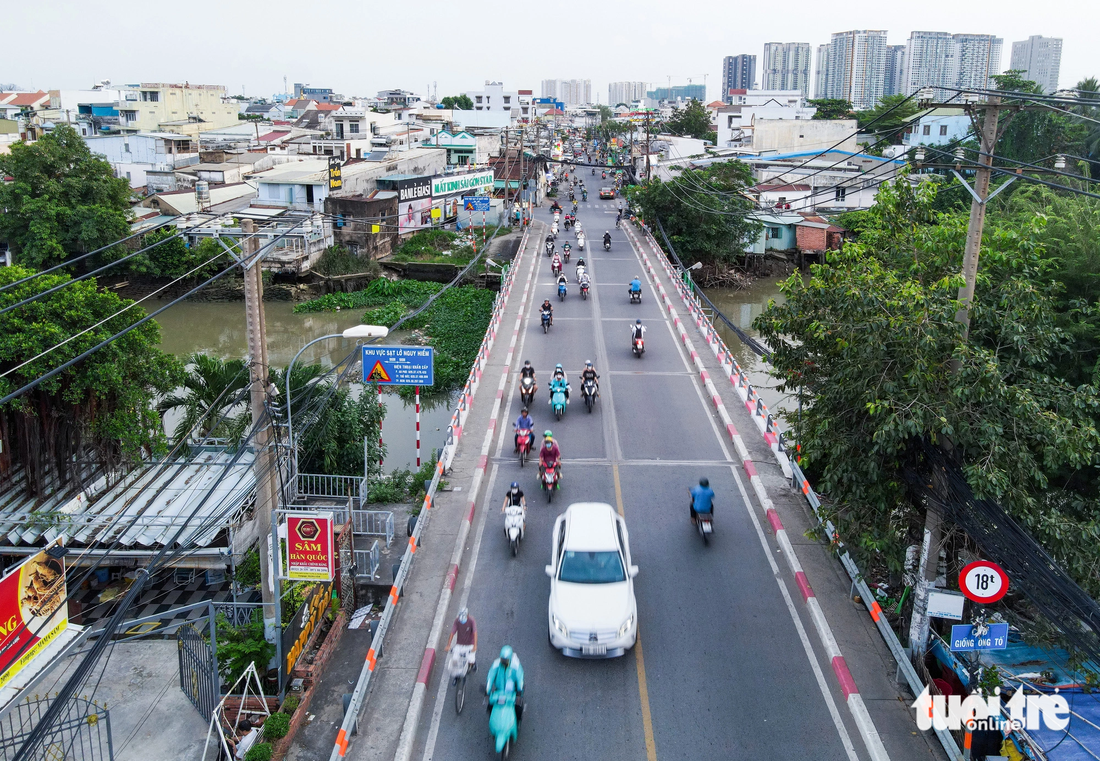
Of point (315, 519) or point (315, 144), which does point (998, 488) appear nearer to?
point (315, 519)

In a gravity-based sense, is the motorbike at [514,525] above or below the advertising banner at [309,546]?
below

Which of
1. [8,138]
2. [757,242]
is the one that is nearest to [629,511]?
[757,242]

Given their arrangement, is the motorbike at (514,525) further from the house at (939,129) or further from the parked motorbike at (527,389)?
the house at (939,129)

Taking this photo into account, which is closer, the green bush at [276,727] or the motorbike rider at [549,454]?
the green bush at [276,727]

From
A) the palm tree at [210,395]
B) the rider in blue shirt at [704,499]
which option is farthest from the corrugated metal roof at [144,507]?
the rider in blue shirt at [704,499]

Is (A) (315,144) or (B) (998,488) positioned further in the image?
(A) (315,144)
